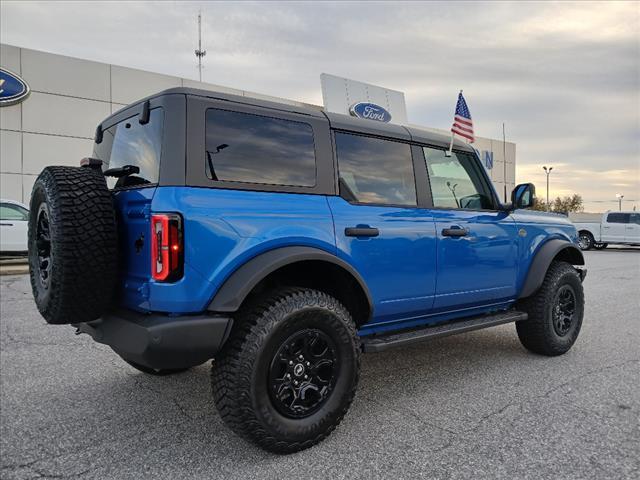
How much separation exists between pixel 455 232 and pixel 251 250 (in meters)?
1.73

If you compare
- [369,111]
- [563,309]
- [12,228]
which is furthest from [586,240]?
[12,228]

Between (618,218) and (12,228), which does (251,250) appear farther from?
(618,218)

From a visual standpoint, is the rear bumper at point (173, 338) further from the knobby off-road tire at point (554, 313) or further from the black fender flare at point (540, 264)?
the knobby off-road tire at point (554, 313)

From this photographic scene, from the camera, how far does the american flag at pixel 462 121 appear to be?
15.1ft

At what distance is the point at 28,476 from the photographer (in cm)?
245

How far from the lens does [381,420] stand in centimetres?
309

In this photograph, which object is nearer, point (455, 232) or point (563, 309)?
point (455, 232)

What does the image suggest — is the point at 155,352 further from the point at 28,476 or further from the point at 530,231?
the point at 530,231

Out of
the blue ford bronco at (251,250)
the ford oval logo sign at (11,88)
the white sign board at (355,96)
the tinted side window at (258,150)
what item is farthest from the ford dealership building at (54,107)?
the tinted side window at (258,150)

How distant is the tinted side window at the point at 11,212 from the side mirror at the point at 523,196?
1200 centimetres

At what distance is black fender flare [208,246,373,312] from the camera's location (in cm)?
252

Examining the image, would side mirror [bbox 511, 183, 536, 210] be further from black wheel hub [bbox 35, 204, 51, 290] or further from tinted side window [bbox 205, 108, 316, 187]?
black wheel hub [bbox 35, 204, 51, 290]

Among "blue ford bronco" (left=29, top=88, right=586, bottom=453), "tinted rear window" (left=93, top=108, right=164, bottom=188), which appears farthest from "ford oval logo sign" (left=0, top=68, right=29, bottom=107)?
"tinted rear window" (left=93, top=108, right=164, bottom=188)

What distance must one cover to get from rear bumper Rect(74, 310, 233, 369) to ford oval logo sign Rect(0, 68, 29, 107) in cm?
1666
